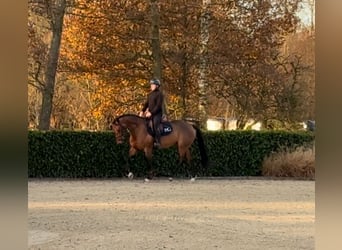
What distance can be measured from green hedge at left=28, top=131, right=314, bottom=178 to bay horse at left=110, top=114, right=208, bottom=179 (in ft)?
1.39

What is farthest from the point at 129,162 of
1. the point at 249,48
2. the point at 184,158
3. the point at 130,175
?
the point at 249,48

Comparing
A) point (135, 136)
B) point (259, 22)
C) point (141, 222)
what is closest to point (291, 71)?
point (259, 22)

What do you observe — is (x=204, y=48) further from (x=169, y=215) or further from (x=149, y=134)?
(x=169, y=215)

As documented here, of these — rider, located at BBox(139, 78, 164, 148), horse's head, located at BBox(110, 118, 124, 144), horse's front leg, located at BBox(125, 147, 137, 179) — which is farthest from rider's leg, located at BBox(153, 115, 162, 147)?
horse's head, located at BBox(110, 118, 124, 144)

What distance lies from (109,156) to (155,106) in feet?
6.19

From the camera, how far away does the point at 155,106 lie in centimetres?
1371

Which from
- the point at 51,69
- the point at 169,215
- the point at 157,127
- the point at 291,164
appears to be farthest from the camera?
the point at 51,69

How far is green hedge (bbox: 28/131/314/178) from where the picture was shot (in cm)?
1455

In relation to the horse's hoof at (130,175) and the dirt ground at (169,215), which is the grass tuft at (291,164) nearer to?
the dirt ground at (169,215)

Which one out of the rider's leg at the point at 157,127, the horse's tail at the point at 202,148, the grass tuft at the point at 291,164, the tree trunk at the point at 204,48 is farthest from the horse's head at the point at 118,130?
the tree trunk at the point at 204,48

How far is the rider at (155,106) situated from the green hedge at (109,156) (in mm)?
1119

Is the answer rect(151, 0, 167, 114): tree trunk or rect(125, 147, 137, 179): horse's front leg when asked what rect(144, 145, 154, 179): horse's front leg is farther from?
rect(151, 0, 167, 114): tree trunk
